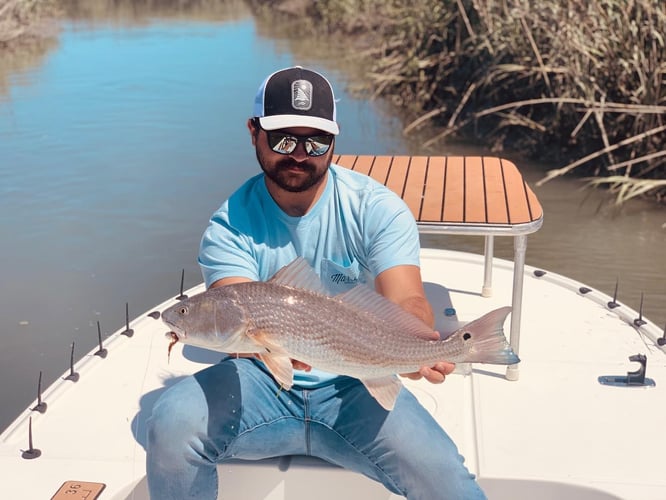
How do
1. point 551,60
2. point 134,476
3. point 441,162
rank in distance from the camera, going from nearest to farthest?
point 134,476, point 441,162, point 551,60

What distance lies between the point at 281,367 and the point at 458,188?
6.64 ft

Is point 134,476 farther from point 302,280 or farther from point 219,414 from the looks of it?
point 302,280

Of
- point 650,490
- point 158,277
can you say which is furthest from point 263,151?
point 158,277

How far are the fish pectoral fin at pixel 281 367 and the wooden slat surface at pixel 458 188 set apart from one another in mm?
1520

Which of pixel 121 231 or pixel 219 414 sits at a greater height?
pixel 219 414

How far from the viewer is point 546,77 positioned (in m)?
8.57

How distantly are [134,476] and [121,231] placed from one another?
5.22m

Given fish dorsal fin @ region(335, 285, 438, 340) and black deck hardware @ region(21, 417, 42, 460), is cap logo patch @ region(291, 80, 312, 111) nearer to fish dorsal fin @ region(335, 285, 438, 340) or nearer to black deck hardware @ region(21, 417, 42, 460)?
fish dorsal fin @ region(335, 285, 438, 340)

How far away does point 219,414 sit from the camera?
258cm

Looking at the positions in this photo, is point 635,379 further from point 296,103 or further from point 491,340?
point 296,103

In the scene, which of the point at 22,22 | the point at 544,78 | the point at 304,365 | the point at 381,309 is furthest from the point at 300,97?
the point at 22,22

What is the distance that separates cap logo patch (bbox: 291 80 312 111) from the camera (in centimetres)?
270

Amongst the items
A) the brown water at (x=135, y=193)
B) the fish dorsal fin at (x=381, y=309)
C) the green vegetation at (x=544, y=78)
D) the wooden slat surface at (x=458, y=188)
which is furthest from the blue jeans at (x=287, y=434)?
the green vegetation at (x=544, y=78)

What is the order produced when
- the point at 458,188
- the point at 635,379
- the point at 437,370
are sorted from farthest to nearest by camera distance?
Answer: the point at 458,188 → the point at 635,379 → the point at 437,370
